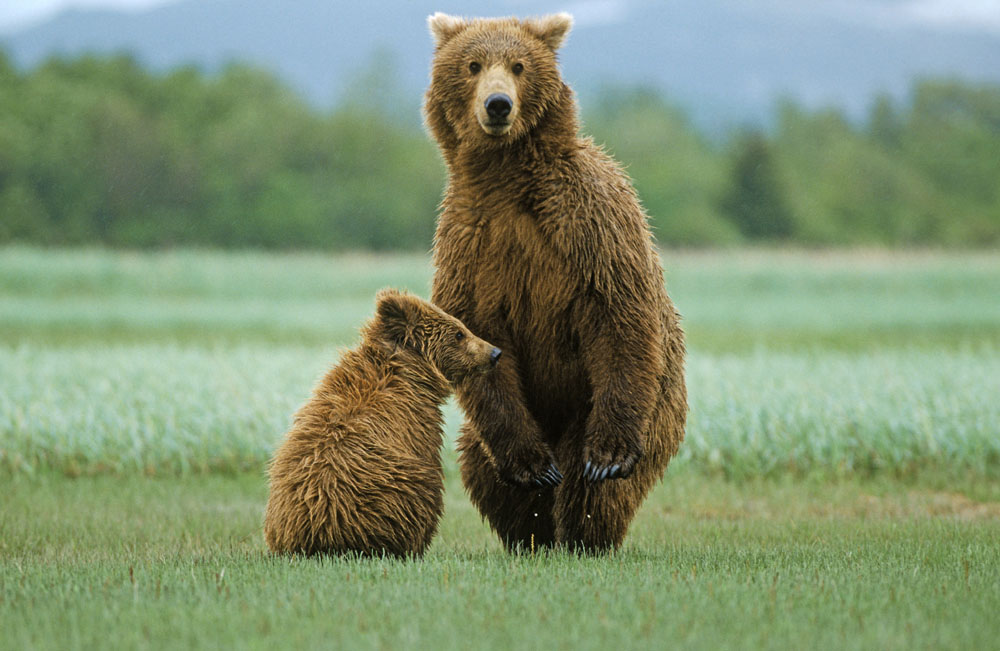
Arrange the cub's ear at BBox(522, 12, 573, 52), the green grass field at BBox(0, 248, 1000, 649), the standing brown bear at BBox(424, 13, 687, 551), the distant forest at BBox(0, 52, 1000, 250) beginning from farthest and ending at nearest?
the distant forest at BBox(0, 52, 1000, 250) → the cub's ear at BBox(522, 12, 573, 52) → the standing brown bear at BBox(424, 13, 687, 551) → the green grass field at BBox(0, 248, 1000, 649)

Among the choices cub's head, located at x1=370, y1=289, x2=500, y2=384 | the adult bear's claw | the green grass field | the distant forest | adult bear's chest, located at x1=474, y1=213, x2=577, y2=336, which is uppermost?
the distant forest

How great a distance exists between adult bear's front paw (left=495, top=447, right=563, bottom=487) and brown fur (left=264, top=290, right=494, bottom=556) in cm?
35

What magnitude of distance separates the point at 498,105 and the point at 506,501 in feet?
6.71

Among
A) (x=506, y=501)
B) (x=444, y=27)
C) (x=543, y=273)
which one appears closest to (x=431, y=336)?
(x=543, y=273)

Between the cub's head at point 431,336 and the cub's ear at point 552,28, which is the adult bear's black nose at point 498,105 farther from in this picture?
the cub's head at point 431,336

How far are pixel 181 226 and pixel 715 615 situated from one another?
4425cm

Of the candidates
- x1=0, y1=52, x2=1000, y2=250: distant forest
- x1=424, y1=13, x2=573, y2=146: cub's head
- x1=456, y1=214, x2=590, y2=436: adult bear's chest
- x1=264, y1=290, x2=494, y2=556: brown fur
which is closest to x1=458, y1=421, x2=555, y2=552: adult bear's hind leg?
x1=264, y1=290, x2=494, y2=556: brown fur

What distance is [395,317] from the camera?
213 inches

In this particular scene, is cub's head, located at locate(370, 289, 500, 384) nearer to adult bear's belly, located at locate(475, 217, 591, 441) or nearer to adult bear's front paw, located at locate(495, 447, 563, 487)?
adult bear's belly, located at locate(475, 217, 591, 441)

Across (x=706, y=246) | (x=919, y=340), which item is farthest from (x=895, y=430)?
(x=706, y=246)

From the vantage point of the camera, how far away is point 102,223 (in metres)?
44.2

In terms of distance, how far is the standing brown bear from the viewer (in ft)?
16.7

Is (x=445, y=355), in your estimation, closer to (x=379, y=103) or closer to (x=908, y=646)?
(x=908, y=646)

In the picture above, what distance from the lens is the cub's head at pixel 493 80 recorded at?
4.94 metres
